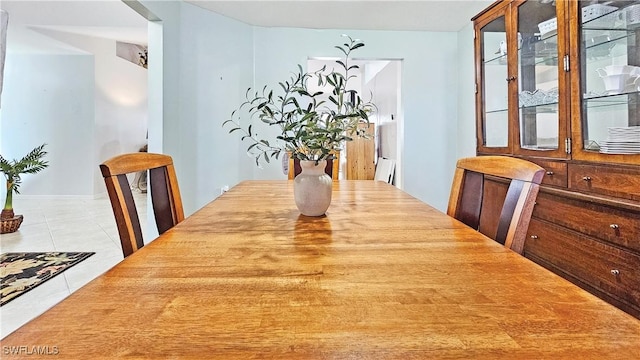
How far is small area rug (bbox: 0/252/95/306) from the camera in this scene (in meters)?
2.29

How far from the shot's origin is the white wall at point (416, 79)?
390 centimetres

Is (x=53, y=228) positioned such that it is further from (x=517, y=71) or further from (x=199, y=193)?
(x=517, y=71)

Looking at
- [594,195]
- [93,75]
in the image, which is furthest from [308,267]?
[93,75]

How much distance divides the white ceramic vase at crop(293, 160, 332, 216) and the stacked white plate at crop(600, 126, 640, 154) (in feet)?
4.22

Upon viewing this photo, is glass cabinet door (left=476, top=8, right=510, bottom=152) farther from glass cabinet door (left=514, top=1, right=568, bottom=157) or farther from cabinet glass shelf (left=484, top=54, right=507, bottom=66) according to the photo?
glass cabinet door (left=514, top=1, right=568, bottom=157)

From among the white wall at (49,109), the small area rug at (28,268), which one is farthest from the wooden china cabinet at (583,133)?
the white wall at (49,109)

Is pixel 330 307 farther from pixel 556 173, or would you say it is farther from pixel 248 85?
pixel 248 85

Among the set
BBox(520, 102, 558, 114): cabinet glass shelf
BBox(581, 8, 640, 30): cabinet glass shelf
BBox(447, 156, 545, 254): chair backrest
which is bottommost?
BBox(447, 156, 545, 254): chair backrest

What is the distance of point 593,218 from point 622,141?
0.35 m

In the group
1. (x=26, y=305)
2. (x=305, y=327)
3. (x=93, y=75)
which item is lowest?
(x=26, y=305)

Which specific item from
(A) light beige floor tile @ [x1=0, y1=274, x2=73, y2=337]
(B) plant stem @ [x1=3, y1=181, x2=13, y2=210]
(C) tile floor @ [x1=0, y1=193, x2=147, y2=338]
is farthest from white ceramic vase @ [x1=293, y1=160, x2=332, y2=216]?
(B) plant stem @ [x1=3, y1=181, x2=13, y2=210]

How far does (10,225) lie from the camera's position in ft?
12.0

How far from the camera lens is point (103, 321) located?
475mm

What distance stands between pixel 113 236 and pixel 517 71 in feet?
12.7
